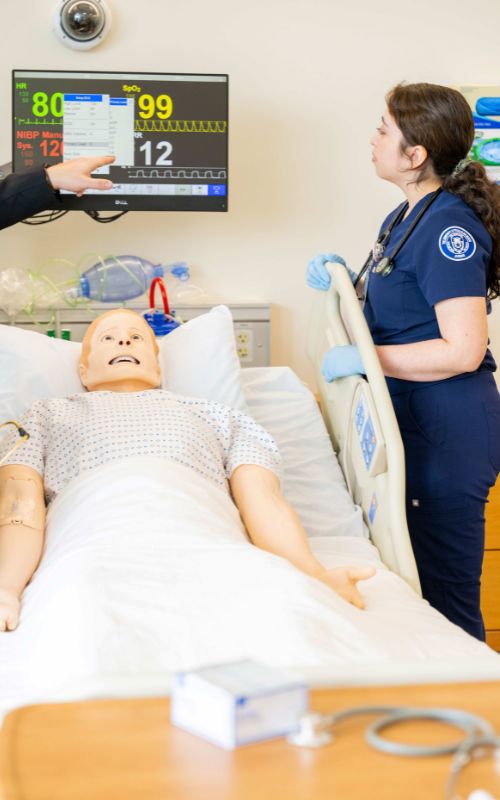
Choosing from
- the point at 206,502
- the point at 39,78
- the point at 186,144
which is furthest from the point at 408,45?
the point at 206,502

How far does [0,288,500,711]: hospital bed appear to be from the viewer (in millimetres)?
1327

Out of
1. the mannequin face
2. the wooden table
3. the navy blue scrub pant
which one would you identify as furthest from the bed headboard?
the wooden table

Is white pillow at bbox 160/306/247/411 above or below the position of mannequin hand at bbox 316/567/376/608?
above

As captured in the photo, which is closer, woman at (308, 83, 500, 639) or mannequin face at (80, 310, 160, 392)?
woman at (308, 83, 500, 639)

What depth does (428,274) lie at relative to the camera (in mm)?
2115

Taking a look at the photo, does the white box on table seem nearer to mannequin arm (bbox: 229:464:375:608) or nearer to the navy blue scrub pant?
mannequin arm (bbox: 229:464:375:608)

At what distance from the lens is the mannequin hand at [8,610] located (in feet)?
5.58

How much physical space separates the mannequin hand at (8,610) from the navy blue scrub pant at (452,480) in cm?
93

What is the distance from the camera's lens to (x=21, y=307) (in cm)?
337

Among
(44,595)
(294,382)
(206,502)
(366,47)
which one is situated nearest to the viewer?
(44,595)

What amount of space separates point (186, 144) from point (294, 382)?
3.24ft

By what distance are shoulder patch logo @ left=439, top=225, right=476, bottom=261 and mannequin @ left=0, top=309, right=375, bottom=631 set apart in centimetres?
61

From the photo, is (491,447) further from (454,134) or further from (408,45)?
(408,45)

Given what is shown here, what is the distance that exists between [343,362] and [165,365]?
0.63 m
